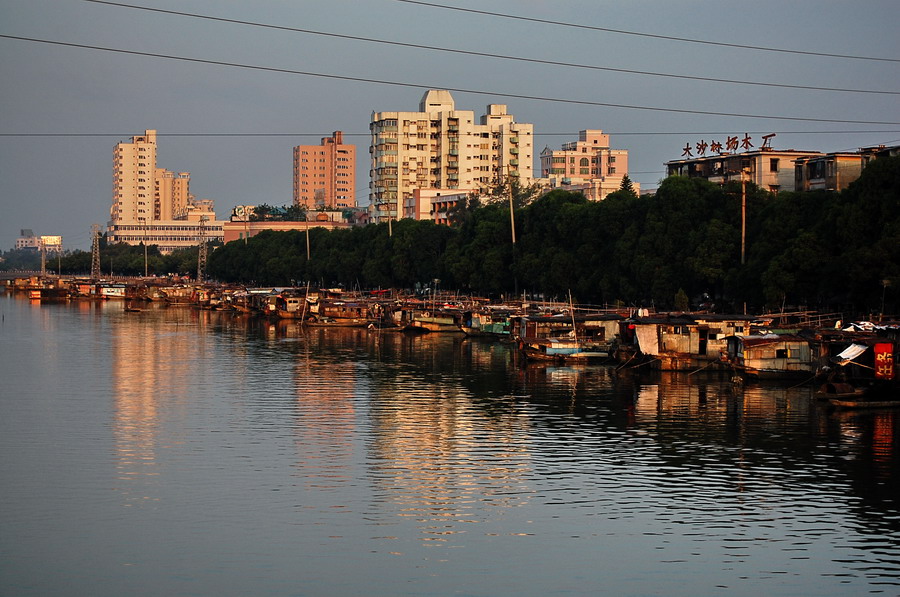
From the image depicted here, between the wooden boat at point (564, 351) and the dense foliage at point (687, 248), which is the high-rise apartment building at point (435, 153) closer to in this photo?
the dense foliage at point (687, 248)

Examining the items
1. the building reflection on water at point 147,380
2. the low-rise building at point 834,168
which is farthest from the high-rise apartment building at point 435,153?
the low-rise building at point 834,168

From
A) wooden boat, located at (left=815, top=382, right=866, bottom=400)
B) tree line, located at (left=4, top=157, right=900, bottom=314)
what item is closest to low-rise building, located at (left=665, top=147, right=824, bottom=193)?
tree line, located at (left=4, top=157, right=900, bottom=314)

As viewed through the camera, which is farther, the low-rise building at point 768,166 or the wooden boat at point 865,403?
the low-rise building at point 768,166

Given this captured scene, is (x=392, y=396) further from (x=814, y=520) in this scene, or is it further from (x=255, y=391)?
(x=814, y=520)

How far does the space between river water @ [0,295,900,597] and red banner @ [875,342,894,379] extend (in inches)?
113

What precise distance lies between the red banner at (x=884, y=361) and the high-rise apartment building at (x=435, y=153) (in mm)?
143206

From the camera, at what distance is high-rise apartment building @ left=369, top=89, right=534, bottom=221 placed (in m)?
190

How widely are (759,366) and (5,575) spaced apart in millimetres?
37669

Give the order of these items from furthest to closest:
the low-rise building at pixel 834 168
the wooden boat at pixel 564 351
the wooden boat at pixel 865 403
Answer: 1. the low-rise building at pixel 834 168
2. the wooden boat at pixel 564 351
3. the wooden boat at pixel 865 403

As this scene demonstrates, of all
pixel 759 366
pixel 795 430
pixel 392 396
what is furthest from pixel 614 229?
pixel 795 430

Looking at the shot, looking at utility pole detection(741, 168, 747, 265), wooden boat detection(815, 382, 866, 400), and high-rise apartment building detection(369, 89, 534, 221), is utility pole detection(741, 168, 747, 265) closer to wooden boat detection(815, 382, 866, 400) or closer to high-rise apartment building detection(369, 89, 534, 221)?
wooden boat detection(815, 382, 866, 400)

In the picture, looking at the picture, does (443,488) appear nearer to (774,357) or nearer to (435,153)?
(774,357)

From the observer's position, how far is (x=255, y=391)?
5341 cm

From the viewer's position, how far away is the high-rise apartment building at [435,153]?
190375mm
